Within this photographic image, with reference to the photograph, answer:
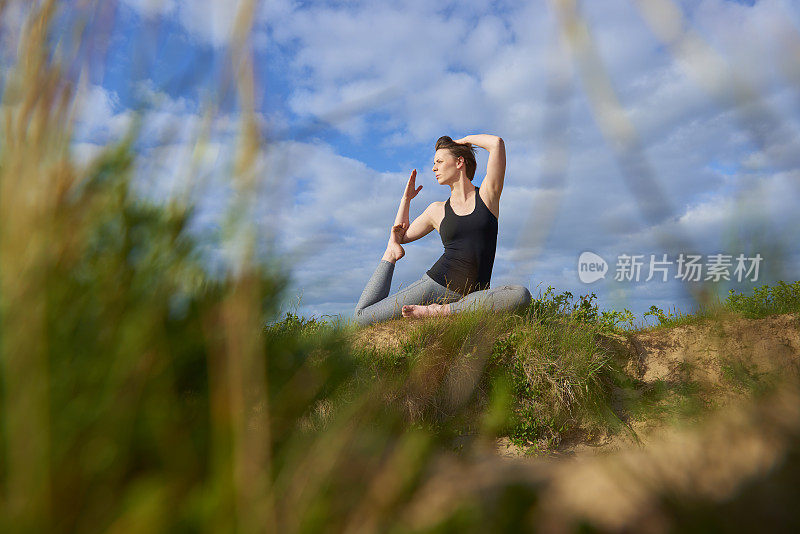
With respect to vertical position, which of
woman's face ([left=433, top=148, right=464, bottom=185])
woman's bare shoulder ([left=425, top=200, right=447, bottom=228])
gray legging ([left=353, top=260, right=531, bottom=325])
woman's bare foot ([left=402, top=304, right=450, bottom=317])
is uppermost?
woman's face ([left=433, top=148, right=464, bottom=185])

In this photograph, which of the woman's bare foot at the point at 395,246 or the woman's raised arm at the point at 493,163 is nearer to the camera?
the woman's raised arm at the point at 493,163

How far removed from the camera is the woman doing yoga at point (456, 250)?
607cm

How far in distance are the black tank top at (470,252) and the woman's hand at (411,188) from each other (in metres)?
0.70

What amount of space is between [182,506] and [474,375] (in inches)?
180

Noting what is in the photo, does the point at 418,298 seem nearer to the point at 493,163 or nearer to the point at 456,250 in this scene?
the point at 456,250

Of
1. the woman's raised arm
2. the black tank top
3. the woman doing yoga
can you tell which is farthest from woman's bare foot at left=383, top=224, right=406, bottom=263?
the woman's raised arm

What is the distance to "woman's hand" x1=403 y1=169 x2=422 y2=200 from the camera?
6738 mm

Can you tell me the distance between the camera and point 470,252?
6402 mm

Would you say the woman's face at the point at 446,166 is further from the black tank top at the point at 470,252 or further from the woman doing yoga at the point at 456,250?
the black tank top at the point at 470,252

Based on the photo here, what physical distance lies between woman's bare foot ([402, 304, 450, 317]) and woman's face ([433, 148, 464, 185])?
1830 mm

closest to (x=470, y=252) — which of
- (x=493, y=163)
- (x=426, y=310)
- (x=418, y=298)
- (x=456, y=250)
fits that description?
(x=456, y=250)

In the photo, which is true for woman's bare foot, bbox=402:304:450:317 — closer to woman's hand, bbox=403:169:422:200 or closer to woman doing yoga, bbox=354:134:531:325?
woman doing yoga, bbox=354:134:531:325

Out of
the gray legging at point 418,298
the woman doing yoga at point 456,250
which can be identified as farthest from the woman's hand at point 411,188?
the gray legging at point 418,298

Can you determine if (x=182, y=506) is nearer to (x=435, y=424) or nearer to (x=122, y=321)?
(x=122, y=321)
